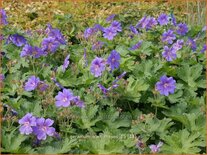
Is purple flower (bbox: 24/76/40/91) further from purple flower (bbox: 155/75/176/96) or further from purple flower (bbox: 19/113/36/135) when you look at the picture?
purple flower (bbox: 155/75/176/96)

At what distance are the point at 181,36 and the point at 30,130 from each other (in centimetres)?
179

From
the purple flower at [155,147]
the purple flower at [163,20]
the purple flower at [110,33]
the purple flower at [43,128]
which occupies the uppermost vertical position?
the purple flower at [163,20]

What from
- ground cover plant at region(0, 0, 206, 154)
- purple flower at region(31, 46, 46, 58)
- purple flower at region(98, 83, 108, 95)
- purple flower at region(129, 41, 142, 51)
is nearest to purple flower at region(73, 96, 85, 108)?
ground cover plant at region(0, 0, 206, 154)

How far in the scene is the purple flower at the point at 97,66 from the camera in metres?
2.93

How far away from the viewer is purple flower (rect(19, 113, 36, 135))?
2.50m

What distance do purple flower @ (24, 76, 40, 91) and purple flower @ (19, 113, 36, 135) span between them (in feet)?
1.13

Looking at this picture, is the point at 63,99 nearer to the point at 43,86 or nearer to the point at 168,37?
the point at 43,86

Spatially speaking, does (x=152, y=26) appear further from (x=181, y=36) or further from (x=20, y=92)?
(x=20, y=92)

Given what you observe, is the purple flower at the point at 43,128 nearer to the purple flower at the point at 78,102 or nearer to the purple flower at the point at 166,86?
the purple flower at the point at 78,102

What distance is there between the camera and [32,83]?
2861 mm

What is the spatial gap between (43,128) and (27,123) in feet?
0.29

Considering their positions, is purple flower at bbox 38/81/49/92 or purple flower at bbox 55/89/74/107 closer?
purple flower at bbox 55/89/74/107

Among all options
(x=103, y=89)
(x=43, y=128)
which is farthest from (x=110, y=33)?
(x=43, y=128)

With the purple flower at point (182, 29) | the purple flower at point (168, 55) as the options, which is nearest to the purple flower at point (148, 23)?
the purple flower at point (182, 29)
